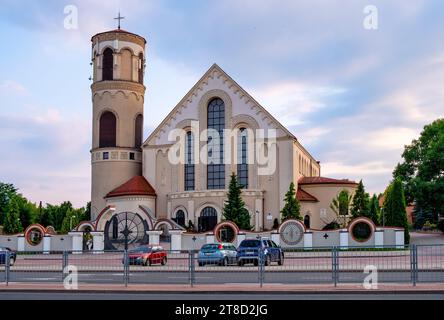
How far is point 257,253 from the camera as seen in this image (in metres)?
26.0

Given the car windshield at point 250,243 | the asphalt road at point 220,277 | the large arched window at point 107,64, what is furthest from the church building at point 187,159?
the asphalt road at point 220,277

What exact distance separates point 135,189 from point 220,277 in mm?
37396

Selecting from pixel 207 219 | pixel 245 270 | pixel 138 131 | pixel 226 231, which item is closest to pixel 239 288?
pixel 245 270

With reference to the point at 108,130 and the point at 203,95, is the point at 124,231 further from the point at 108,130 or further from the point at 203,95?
the point at 203,95

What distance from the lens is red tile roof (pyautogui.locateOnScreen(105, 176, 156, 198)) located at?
5984 cm

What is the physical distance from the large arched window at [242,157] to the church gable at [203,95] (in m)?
1.37

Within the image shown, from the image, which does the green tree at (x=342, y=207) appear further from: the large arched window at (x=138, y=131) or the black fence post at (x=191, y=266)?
the black fence post at (x=191, y=266)

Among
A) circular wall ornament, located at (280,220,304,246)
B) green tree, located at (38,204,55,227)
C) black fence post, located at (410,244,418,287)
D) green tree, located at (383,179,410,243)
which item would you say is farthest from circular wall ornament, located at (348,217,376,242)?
green tree, located at (38,204,55,227)

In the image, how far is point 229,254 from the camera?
3384cm

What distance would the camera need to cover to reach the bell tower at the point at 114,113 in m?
64.3
